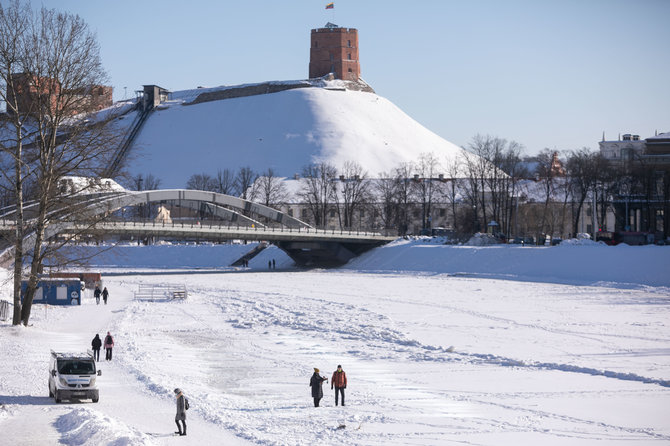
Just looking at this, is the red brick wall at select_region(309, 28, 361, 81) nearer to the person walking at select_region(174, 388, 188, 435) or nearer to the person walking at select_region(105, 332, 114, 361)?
the person walking at select_region(105, 332, 114, 361)

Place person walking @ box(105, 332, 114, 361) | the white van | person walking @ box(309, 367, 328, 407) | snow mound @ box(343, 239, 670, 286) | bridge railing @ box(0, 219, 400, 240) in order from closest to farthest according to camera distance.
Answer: person walking @ box(309, 367, 328, 407) < the white van < person walking @ box(105, 332, 114, 361) < snow mound @ box(343, 239, 670, 286) < bridge railing @ box(0, 219, 400, 240)

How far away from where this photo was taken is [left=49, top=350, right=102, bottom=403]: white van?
66.1 ft

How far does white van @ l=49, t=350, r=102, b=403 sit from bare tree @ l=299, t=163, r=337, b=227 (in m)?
76.5

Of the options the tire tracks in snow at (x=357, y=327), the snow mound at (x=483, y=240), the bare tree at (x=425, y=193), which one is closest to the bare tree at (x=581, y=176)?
the snow mound at (x=483, y=240)

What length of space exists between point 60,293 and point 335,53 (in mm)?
137954

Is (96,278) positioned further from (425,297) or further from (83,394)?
(83,394)

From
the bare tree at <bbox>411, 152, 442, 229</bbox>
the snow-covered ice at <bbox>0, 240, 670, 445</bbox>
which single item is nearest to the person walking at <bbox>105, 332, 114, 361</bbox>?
the snow-covered ice at <bbox>0, 240, 670, 445</bbox>

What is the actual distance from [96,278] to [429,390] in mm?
38549

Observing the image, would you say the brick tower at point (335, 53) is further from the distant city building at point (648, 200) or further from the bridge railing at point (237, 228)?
the bridge railing at point (237, 228)

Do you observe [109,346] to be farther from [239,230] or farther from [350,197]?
[350,197]

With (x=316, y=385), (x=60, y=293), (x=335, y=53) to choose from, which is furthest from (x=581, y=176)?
(x=335, y=53)

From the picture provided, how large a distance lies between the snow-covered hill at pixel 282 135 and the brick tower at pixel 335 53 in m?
3.77

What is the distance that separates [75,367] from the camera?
2044cm

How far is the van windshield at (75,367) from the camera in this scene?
20359 millimetres
